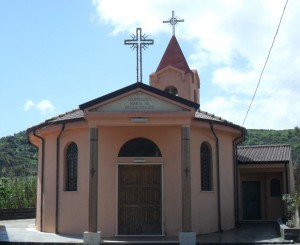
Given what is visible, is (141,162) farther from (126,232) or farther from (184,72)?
(184,72)

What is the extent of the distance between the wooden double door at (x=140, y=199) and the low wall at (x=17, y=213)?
13.9 metres

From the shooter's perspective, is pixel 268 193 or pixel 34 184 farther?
pixel 34 184

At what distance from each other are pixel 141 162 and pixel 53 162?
366 centimetres

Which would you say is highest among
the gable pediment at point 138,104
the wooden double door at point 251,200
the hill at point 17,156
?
the hill at point 17,156

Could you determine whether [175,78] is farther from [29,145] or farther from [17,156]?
[17,156]

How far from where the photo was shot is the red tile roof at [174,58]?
2569cm

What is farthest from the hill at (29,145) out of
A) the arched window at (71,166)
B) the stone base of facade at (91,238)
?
the stone base of facade at (91,238)

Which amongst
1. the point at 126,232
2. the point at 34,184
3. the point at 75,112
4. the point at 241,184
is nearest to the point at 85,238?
the point at 126,232

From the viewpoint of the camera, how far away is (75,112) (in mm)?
20703

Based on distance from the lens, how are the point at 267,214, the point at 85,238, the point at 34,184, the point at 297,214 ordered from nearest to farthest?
1. the point at 85,238
2. the point at 297,214
3. the point at 267,214
4. the point at 34,184

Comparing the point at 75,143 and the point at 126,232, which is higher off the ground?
the point at 75,143

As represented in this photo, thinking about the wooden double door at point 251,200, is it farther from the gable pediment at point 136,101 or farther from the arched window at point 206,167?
the gable pediment at point 136,101

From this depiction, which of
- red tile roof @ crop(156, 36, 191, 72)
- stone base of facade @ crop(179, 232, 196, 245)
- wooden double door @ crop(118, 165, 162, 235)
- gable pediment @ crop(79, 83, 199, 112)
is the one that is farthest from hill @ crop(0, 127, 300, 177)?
stone base of facade @ crop(179, 232, 196, 245)

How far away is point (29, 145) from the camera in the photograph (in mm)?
54125
